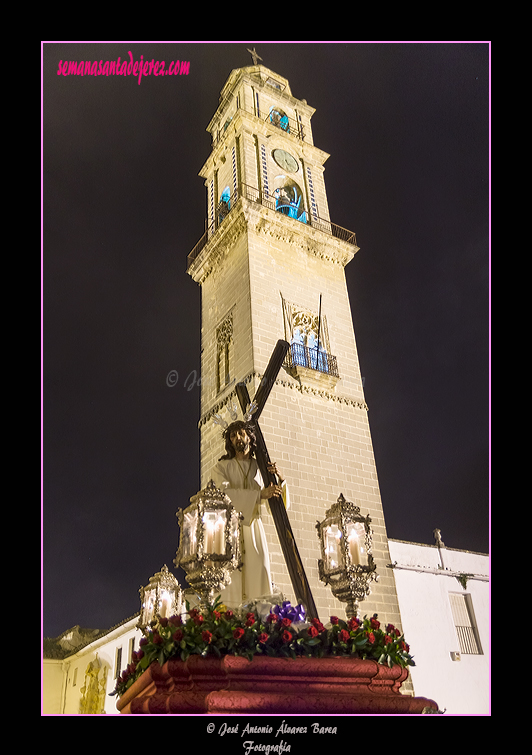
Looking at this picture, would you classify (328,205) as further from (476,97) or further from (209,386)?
(476,97)

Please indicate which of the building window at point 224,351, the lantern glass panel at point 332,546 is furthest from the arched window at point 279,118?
the lantern glass panel at point 332,546

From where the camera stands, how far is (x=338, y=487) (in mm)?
16109

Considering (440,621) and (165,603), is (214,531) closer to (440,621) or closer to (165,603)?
(165,603)

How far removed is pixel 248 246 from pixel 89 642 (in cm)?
1850

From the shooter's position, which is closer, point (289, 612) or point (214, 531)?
point (289, 612)

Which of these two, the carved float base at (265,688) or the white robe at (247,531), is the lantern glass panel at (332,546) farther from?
the carved float base at (265,688)

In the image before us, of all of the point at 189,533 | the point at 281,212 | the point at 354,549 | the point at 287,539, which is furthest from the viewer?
the point at 281,212

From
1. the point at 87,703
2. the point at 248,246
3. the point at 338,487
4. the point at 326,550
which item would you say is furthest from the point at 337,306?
the point at 87,703

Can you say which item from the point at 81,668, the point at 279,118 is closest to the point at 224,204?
the point at 279,118

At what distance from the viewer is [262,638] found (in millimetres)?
4918

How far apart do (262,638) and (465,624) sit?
16.2 meters

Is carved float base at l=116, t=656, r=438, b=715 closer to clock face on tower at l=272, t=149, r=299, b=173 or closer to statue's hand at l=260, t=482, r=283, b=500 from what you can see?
statue's hand at l=260, t=482, r=283, b=500

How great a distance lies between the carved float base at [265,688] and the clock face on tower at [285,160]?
21679 millimetres
